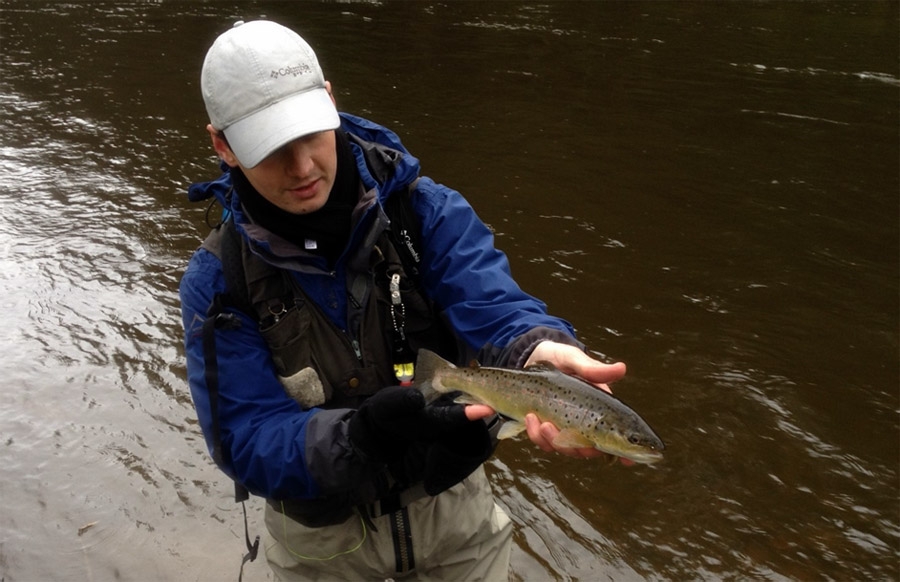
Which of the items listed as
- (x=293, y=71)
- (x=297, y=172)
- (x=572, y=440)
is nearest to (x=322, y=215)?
(x=297, y=172)

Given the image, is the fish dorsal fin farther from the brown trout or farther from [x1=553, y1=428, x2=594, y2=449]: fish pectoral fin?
[x1=553, y1=428, x2=594, y2=449]: fish pectoral fin

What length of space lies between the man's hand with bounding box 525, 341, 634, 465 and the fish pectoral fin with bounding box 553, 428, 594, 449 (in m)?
0.01

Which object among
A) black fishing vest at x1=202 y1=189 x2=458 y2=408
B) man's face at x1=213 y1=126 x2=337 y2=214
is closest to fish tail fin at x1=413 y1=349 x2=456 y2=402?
black fishing vest at x1=202 y1=189 x2=458 y2=408

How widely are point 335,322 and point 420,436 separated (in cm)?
53

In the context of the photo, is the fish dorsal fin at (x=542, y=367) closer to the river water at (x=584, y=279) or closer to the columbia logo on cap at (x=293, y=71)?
the columbia logo on cap at (x=293, y=71)

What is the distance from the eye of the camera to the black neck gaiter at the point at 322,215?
2682 millimetres

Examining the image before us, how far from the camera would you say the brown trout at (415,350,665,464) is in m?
2.51

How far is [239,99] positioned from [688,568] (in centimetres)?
365

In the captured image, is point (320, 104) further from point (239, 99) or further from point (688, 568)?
point (688, 568)

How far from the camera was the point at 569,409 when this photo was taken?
101 inches

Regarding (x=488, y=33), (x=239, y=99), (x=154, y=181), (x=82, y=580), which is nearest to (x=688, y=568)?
(x=82, y=580)

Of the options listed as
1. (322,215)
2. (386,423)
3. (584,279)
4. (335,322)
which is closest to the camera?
(386,423)

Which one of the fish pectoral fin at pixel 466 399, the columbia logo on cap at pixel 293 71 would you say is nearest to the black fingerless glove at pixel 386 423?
the fish pectoral fin at pixel 466 399

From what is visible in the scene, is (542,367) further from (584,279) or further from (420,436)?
(584,279)
